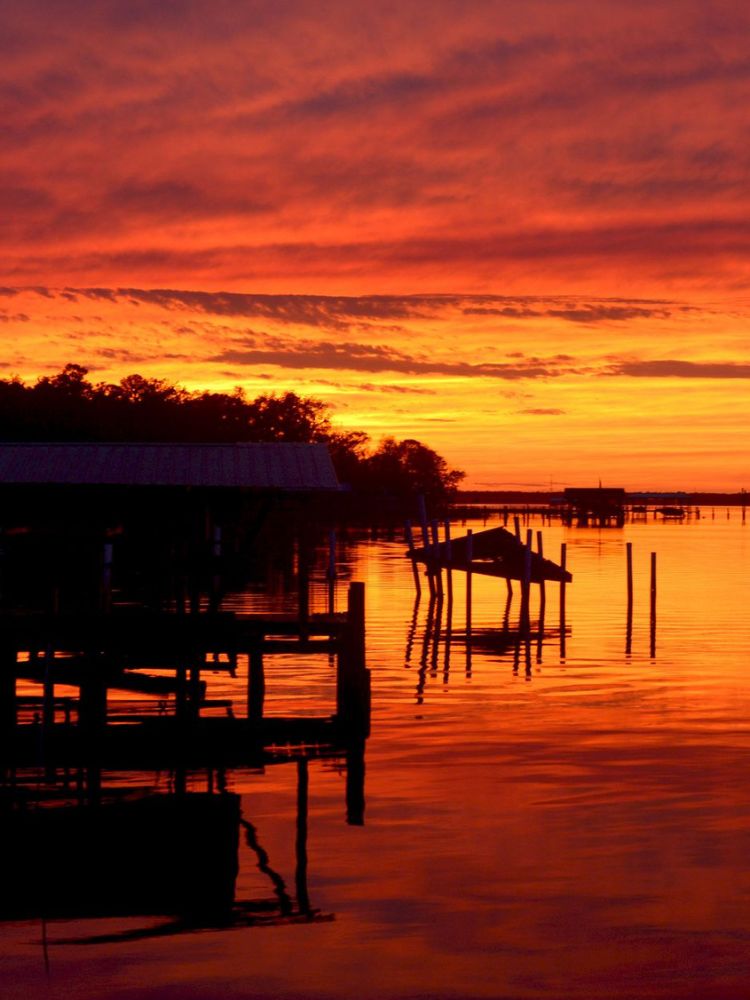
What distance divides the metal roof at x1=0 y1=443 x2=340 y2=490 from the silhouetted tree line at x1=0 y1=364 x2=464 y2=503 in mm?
62318

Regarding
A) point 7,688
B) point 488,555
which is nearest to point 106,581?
point 7,688

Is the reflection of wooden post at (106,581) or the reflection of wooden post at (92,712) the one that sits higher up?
the reflection of wooden post at (106,581)

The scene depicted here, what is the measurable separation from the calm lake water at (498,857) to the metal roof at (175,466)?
15.8 ft

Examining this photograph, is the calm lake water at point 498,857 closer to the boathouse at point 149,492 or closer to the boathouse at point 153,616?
the boathouse at point 153,616

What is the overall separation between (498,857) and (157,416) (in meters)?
115

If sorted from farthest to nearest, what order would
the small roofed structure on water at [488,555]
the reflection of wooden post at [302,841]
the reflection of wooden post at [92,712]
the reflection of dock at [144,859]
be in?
the small roofed structure on water at [488,555]
the reflection of wooden post at [92,712]
the reflection of wooden post at [302,841]
the reflection of dock at [144,859]

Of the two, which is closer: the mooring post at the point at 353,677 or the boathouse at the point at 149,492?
the mooring post at the point at 353,677

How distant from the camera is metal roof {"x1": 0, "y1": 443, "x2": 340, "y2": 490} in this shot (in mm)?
26172

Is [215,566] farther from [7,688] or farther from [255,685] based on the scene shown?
[7,688]

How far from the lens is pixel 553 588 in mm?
73375

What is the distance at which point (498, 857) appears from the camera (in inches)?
696

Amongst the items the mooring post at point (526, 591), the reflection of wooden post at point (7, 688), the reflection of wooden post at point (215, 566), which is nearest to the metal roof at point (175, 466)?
the reflection of wooden post at point (215, 566)

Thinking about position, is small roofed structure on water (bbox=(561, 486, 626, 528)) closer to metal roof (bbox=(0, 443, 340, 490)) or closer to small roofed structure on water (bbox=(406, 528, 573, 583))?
small roofed structure on water (bbox=(406, 528, 573, 583))

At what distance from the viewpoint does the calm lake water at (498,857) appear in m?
13.5
